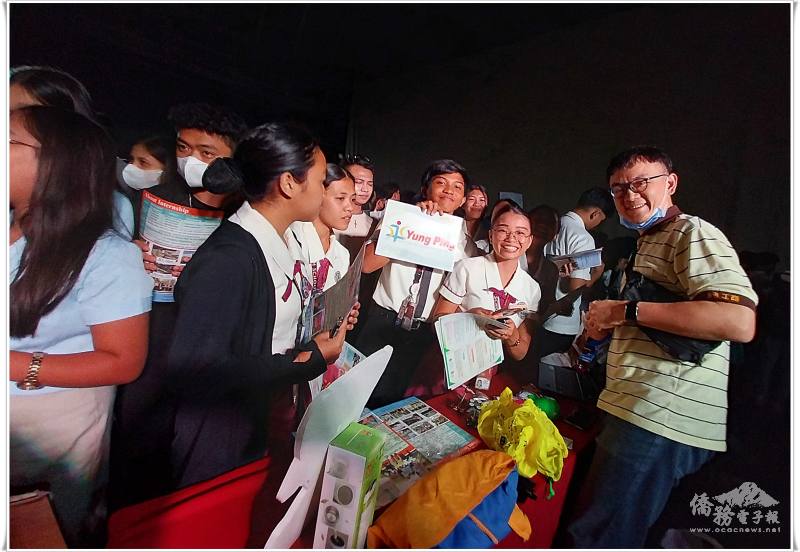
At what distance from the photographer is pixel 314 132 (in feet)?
4.11

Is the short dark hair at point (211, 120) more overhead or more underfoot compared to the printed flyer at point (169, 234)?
more overhead

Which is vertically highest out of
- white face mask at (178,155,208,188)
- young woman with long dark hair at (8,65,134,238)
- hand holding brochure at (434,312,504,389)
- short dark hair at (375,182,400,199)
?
young woman with long dark hair at (8,65,134,238)

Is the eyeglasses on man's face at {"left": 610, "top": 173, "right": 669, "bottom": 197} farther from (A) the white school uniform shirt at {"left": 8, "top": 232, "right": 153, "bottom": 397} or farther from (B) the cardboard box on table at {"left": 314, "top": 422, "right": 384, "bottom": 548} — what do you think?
(A) the white school uniform shirt at {"left": 8, "top": 232, "right": 153, "bottom": 397}

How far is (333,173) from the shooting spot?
1.28 meters

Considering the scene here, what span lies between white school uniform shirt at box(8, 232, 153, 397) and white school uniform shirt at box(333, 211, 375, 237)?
1.99ft

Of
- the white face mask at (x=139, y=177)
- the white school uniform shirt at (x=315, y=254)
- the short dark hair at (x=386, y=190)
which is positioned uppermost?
the short dark hair at (x=386, y=190)

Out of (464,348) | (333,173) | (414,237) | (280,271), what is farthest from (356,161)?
(464,348)

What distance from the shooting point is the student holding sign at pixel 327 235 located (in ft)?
4.17

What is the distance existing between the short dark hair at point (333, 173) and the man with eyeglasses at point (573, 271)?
775mm

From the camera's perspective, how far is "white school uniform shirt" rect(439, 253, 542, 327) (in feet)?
4.83

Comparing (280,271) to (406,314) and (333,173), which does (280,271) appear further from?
(406,314)

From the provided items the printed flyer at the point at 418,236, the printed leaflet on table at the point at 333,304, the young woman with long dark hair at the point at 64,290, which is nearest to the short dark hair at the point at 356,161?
the printed flyer at the point at 418,236
